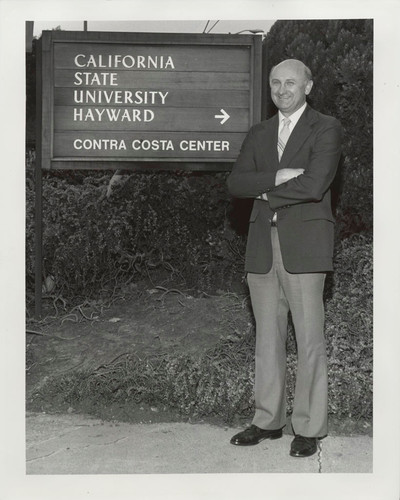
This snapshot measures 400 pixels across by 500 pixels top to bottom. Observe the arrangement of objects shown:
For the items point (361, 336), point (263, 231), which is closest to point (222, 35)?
point (263, 231)

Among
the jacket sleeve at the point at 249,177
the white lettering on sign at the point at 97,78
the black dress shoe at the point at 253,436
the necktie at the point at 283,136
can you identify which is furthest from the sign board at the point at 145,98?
the black dress shoe at the point at 253,436

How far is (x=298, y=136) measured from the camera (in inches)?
207

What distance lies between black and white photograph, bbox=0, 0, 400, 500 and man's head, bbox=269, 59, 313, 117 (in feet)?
0.04

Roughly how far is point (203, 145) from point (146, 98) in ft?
1.63

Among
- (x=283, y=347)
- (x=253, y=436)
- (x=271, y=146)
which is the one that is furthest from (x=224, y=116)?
(x=253, y=436)

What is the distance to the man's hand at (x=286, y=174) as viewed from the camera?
5172 mm

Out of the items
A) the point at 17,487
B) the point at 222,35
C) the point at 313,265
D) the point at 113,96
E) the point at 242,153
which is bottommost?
the point at 17,487

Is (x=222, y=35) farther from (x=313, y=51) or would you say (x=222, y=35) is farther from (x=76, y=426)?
(x=76, y=426)

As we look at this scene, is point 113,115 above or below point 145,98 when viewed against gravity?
below

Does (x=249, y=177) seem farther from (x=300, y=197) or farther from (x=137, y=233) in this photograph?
(x=137, y=233)

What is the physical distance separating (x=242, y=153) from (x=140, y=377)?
1.71m

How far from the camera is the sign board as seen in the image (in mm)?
6324

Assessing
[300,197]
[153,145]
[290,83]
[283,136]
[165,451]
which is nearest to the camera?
[300,197]

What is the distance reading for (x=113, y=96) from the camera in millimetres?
6320
